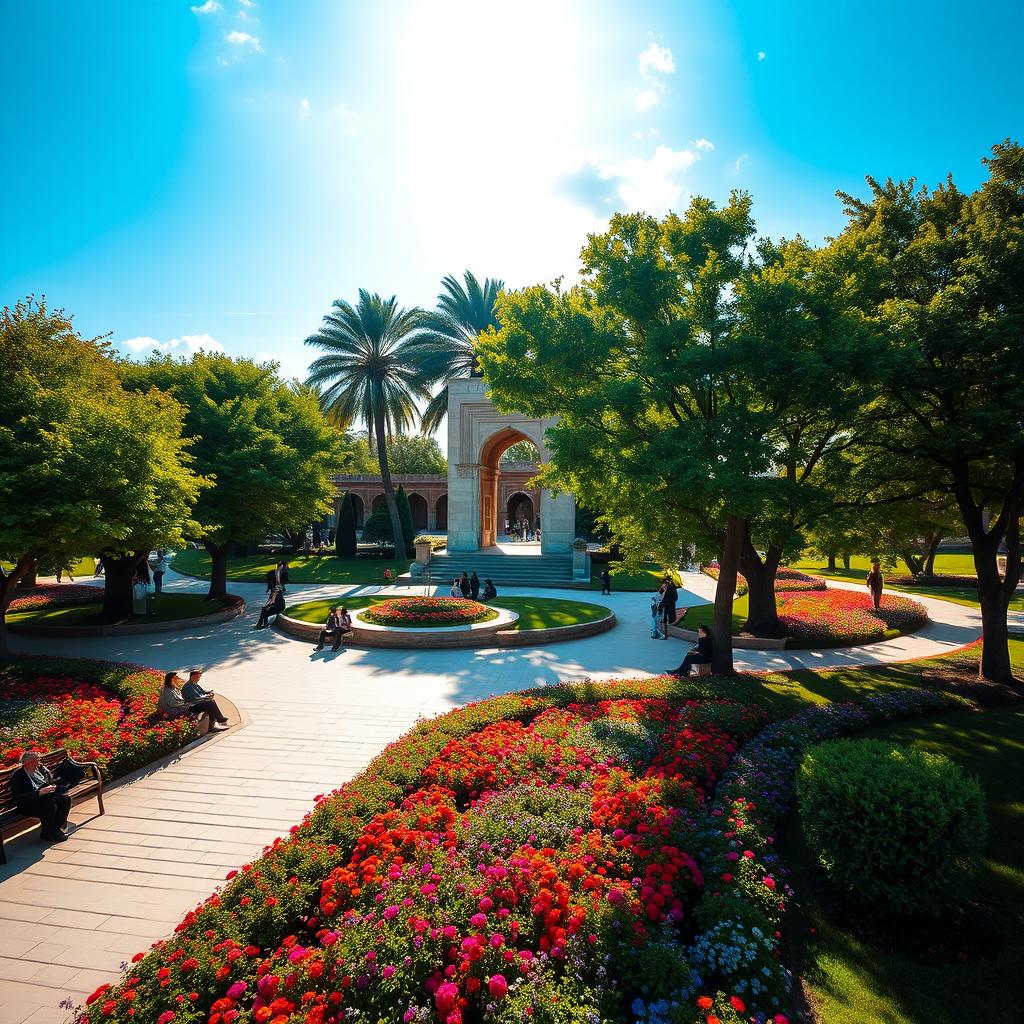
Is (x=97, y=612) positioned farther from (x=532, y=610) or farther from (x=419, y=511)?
(x=419, y=511)

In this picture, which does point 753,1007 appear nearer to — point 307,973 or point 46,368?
point 307,973

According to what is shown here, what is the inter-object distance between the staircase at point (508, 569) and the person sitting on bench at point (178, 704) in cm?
1699

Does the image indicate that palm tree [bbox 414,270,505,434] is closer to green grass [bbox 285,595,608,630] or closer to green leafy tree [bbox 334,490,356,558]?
green leafy tree [bbox 334,490,356,558]

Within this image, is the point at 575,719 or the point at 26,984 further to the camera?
the point at 575,719

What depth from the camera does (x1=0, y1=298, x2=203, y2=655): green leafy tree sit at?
9578mm

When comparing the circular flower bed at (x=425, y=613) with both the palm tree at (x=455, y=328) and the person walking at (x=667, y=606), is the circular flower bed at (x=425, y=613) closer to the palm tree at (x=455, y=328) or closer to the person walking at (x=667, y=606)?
the person walking at (x=667, y=606)

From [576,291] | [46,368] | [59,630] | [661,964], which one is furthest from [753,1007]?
[59,630]

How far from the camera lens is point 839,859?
455cm

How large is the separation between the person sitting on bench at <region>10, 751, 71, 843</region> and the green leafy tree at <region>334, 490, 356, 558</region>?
2891cm

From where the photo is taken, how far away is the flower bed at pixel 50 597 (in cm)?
1878

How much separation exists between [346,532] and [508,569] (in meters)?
12.6

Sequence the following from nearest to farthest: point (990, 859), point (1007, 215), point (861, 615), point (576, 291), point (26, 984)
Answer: point (26, 984)
point (990, 859)
point (1007, 215)
point (576, 291)
point (861, 615)

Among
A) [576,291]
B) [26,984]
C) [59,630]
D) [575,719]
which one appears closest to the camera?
[26,984]

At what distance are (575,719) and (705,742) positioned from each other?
1.82 m
